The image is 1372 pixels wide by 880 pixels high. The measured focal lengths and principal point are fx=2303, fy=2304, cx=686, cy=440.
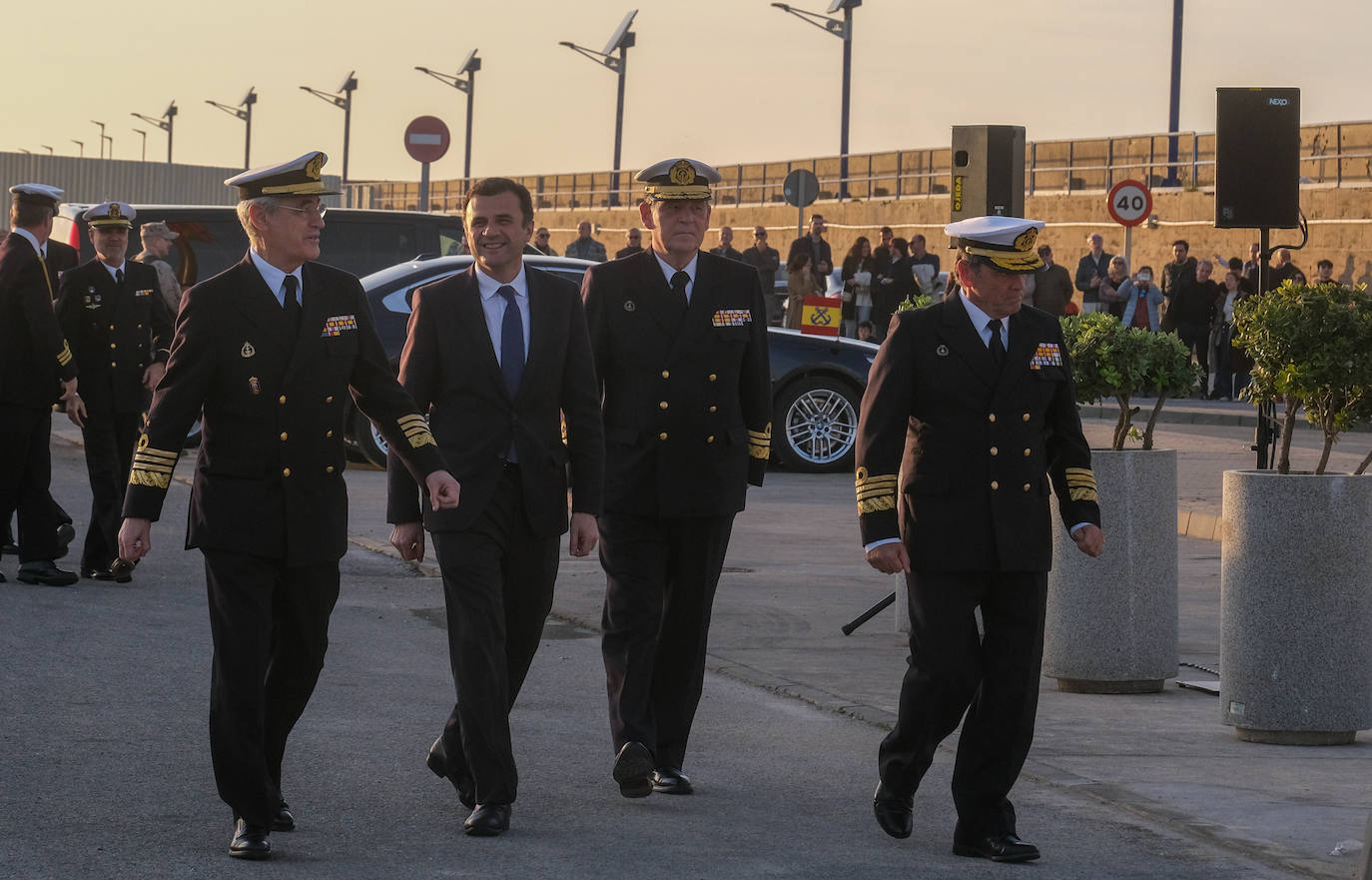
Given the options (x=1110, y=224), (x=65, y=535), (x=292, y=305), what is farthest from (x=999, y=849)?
(x=1110, y=224)

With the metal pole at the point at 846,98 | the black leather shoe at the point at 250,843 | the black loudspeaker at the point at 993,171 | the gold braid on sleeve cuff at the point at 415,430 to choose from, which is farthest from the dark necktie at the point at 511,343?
the metal pole at the point at 846,98

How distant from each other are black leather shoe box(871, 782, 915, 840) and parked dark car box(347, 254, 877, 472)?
11783mm

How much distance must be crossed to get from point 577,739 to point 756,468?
4.16 feet

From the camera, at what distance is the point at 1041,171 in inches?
1839

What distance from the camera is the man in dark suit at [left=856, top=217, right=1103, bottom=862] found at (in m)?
6.23

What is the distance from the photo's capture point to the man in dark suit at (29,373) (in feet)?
36.9

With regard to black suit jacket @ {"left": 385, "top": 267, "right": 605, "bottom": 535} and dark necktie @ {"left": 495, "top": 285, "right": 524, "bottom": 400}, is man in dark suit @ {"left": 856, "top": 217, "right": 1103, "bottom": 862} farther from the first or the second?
dark necktie @ {"left": 495, "top": 285, "right": 524, "bottom": 400}

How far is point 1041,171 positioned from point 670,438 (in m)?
40.7

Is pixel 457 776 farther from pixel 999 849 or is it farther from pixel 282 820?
pixel 999 849

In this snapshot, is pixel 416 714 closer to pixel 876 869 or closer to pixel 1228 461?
pixel 876 869

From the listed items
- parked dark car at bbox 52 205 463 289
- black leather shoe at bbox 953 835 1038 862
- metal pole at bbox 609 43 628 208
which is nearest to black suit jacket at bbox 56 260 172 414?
black leather shoe at bbox 953 835 1038 862

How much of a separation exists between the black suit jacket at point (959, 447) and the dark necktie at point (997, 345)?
2cm

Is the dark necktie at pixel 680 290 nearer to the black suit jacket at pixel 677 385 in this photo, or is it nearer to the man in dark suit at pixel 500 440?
the black suit jacket at pixel 677 385

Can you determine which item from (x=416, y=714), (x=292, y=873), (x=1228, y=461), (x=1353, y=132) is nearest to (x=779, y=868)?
(x=292, y=873)
